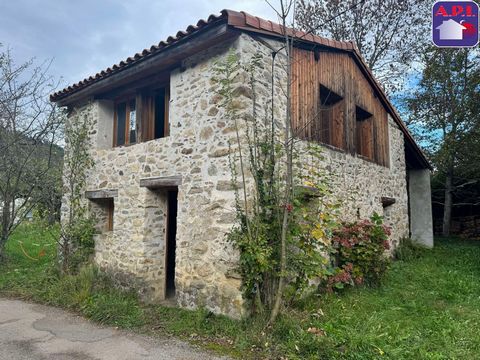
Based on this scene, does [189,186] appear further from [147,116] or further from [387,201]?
[387,201]

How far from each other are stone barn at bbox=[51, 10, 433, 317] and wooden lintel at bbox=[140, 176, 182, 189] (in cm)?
2

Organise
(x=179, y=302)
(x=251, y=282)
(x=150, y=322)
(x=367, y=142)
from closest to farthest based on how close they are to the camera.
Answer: (x=251, y=282) → (x=150, y=322) → (x=179, y=302) → (x=367, y=142)

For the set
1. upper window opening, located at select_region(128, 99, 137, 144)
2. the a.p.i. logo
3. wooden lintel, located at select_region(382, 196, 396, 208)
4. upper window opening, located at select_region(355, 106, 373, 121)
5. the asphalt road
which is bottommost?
the asphalt road

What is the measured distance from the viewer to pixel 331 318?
179 inches

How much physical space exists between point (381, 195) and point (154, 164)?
6.37 meters

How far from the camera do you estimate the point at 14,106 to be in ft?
26.9

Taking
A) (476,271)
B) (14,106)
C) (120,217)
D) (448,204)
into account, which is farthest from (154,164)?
(448,204)

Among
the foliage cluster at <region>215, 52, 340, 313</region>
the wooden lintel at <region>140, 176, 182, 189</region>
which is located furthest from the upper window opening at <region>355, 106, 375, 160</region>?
the wooden lintel at <region>140, 176, 182, 189</region>

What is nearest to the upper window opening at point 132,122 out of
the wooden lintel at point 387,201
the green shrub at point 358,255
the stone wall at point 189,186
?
the stone wall at point 189,186

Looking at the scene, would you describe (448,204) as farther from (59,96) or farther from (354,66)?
(59,96)

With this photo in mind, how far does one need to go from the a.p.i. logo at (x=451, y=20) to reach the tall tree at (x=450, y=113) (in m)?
6.20

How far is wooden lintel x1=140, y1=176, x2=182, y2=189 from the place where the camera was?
5.31m

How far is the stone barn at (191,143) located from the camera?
4742 millimetres

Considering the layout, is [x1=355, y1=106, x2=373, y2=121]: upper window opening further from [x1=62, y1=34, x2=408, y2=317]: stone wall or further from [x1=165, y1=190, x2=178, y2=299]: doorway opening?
[x1=165, y1=190, x2=178, y2=299]: doorway opening
